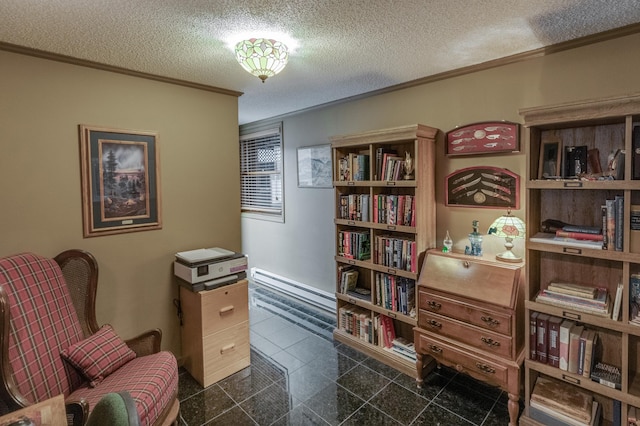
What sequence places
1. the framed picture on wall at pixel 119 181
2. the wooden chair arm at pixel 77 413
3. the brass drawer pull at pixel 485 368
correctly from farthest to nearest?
the framed picture on wall at pixel 119 181
the brass drawer pull at pixel 485 368
the wooden chair arm at pixel 77 413

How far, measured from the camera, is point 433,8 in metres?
1.70

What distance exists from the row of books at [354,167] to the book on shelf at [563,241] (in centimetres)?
140

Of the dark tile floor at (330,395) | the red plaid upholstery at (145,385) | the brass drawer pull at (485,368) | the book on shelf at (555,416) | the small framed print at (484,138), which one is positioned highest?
the small framed print at (484,138)

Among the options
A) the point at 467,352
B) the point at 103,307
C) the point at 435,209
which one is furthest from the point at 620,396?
the point at 103,307

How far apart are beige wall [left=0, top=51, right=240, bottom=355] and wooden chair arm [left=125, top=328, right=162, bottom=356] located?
0.38 metres

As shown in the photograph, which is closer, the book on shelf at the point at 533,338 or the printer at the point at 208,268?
the book on shelf at the point at 533,338

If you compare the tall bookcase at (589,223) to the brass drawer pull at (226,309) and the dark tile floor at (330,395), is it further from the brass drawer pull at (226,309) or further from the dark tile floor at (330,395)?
the brass drawer pull at (226,309)

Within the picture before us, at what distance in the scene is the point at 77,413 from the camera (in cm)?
156

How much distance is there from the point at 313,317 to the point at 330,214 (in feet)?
3.84

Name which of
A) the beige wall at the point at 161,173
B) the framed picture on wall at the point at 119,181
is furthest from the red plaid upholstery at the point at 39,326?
the framed picture on wall at the point at 119,181

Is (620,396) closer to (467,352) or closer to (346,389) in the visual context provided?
(467,352)

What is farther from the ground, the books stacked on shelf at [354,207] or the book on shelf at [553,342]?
the books stacked on shelf at [354,207]

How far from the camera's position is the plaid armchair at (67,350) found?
1.70 meters

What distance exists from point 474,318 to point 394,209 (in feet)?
3.25
